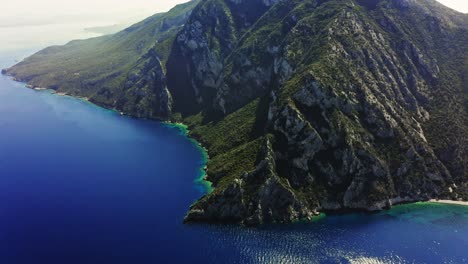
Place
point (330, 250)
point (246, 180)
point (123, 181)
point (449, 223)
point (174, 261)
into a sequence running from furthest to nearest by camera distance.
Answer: point (123, 181) < point (246, 180) < point (449, 223) < point (330, 250) < point (174, 261)

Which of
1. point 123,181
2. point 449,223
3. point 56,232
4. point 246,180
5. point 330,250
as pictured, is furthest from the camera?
point 123,181

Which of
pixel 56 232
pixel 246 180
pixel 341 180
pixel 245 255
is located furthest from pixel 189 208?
pixel 341 180

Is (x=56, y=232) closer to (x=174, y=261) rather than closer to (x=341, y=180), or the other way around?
(x=174, y=261)

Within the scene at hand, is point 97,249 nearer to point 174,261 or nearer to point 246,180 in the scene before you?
point 174,261

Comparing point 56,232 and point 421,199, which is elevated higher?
point 421,199

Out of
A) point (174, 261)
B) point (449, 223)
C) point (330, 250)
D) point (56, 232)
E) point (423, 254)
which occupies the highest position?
point (449, 223)

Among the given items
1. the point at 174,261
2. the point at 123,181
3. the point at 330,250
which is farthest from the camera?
the point at 123,181

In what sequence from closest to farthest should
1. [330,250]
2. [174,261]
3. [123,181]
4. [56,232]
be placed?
1. [174,261]
2. [330,250]
3. [56,232]
4. [123,181]

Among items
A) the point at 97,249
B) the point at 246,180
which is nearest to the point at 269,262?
the point at 246,180

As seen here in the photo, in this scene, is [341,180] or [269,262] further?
[341,180]
